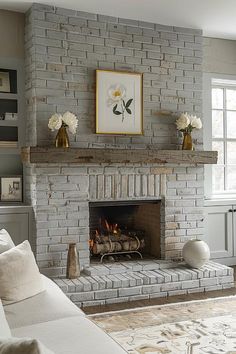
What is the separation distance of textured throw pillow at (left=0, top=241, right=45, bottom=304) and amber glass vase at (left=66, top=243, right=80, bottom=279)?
4.51 feet

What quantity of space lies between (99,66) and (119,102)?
41cm

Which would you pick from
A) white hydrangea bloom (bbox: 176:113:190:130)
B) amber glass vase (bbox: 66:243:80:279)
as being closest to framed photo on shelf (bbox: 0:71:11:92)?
amber glass vase (bbox: 66:243:80:279)

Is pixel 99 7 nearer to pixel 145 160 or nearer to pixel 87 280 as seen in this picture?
pixel 145 160

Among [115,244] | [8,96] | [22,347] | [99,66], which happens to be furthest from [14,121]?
[22,347]

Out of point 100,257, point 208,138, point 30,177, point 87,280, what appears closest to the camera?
point 87,280

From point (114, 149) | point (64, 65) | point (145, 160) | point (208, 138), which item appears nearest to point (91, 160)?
point (114, 149)

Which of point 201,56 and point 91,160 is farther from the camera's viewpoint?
point 201,56

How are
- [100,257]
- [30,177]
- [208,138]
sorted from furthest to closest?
[208,138], [100,257], [30,177]

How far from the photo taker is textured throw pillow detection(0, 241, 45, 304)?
240 centimetres

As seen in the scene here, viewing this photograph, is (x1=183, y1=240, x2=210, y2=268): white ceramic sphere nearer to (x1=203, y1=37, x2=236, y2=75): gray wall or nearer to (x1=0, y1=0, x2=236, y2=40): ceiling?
(x1=203, y1=37, x2=236, y2=75): gray wall

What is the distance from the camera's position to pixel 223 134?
5.42 metres

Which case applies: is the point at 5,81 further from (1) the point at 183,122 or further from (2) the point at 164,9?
(1) the point at 183,122

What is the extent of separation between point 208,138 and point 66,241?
216 cm

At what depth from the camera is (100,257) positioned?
185 inches
